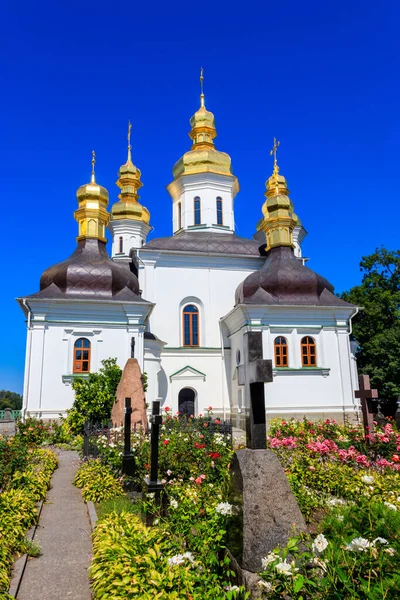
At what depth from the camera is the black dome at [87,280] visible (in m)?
18.8

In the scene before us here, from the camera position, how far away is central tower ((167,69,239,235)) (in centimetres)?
2592

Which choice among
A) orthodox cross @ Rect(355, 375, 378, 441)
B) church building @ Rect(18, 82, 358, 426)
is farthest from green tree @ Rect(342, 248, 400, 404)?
orthodox cross @ Rect(355, 375, 378, 441)

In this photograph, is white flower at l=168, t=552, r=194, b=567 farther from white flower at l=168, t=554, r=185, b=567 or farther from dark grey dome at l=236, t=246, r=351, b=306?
dark grey dome at l=236, t=246, r=351, b=306

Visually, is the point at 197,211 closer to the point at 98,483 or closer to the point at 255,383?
the point at 98,483

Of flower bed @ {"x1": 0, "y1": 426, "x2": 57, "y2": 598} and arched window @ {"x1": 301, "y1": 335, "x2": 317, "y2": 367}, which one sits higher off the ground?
arched window @ {"x1": 301, "y1": 335, "x2": 317, "y2": 367}

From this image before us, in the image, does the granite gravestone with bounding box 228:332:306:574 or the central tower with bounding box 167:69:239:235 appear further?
the central tower with bounding box 167:69:239:235

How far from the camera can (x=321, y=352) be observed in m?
19.9

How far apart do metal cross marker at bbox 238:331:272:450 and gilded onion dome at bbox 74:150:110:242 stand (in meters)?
17.9

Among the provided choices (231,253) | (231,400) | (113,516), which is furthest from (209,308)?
(113,516)

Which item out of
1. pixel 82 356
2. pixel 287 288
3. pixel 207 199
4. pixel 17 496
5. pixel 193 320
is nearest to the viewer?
pixel 17 496

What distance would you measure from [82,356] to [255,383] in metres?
15.1

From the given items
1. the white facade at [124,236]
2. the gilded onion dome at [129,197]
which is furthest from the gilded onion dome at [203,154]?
the white facade at [124,236]

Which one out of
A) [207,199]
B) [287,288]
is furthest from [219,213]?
[287,288]

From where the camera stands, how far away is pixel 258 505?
3.61m
